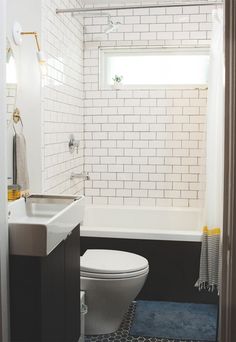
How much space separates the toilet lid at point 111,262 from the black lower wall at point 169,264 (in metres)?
0.21

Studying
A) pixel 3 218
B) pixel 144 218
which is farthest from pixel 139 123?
pixel 3 218

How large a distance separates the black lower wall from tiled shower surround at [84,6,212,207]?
106 cm

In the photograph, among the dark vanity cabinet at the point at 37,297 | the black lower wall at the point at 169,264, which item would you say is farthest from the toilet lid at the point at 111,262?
the dark vanity cabinet at the point at 37,297

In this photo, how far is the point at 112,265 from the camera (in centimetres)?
288

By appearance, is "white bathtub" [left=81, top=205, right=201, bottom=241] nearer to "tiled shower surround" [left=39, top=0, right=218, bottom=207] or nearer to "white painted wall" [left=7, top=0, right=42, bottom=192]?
"tiled shower surround" [left=39, top=0, right=218, bottom=207]

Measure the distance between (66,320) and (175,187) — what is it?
239 centimetres

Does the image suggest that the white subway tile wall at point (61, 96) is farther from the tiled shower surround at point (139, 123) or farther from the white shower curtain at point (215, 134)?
the white shower curtain at point (215, 134)

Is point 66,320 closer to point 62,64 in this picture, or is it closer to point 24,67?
point 24,67

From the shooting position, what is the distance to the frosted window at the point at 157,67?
4.34m

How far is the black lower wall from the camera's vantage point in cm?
330

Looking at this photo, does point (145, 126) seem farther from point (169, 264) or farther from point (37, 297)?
point (37, 297)

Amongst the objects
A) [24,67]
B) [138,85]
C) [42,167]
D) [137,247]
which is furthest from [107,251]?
[138,85]

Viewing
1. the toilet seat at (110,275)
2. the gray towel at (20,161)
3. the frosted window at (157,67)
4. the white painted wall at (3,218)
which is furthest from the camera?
the frosted window at (157,67)

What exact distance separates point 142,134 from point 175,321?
194 centimetres
